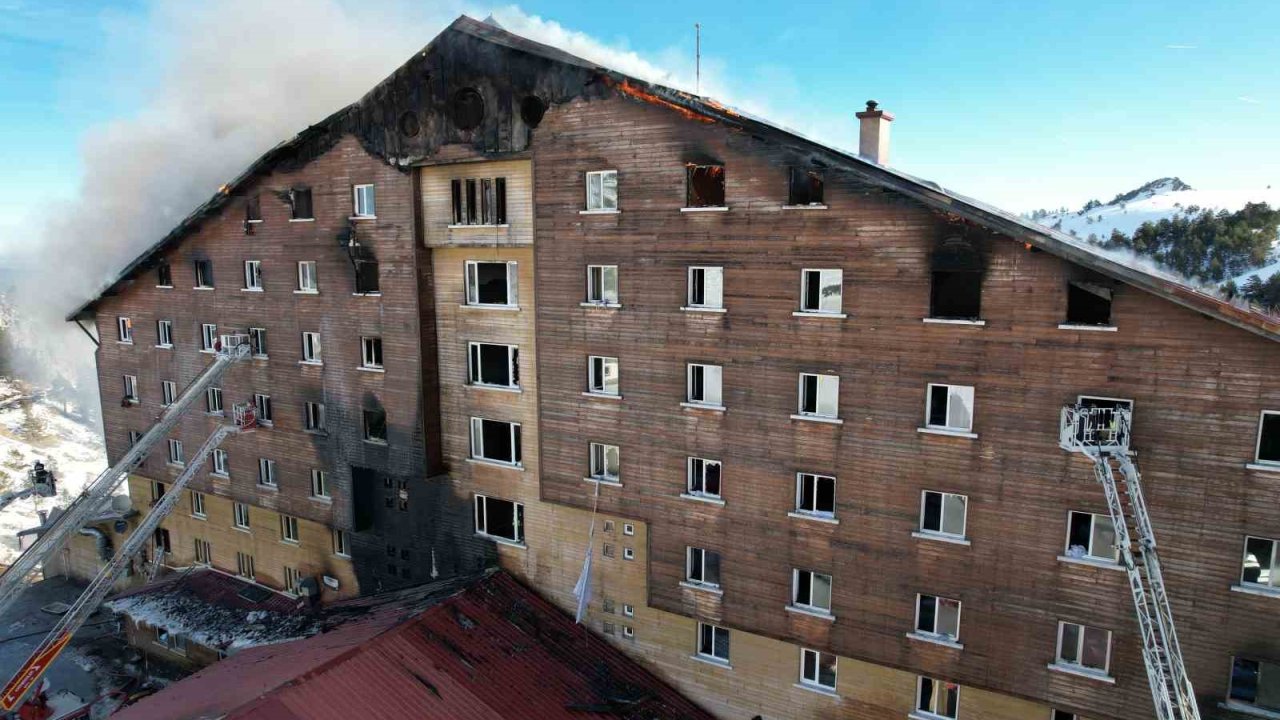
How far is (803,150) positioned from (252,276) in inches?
930

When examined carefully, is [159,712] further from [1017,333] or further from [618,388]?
[1017,333]

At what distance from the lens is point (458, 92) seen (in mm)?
24031

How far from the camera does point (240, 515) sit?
34.0 meters

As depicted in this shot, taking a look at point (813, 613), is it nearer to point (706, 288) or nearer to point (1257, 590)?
point (706, 288)

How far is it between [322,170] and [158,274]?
12.9 metres

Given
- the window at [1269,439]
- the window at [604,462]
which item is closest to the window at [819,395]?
the window at [604,462]

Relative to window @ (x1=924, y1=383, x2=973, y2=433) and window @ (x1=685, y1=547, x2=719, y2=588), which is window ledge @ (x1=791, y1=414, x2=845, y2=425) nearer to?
window @ (x1=924, y1=383, x2=973, y2=433)

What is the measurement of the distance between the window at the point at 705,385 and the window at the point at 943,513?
596cm

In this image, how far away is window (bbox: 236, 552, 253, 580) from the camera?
34.0 m

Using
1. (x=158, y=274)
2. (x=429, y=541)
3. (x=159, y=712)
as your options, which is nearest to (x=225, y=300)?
(x=158, y=274)

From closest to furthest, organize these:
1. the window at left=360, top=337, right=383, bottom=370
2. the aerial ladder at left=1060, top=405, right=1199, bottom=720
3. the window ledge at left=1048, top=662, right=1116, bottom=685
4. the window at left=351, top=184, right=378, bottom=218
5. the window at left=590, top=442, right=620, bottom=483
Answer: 1. the aerial ladder at left=1060, top=405, right=1199, bottom=720
2. the window ledge at left=1048, top=662, right=1116, bottom=685
3. the window at left=590, top=442, right=620, bottom=483
4. the window at left=351, top=184, right=378, bottom=218
5. the window at left=360, top=337, right=383, bottom=370

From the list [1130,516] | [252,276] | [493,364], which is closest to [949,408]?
[1130,516]

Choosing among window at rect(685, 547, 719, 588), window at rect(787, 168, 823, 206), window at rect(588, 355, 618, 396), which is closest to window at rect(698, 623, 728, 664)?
window at rect(685, 547, 719, 588)

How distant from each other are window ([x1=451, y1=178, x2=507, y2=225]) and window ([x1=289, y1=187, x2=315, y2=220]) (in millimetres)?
7177
